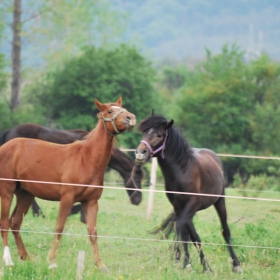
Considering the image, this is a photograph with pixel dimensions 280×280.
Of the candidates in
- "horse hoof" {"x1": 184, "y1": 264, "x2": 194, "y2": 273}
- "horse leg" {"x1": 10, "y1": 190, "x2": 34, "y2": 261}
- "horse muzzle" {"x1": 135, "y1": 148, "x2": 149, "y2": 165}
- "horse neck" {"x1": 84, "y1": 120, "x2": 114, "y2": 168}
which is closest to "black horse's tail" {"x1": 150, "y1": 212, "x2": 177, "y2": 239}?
"horse hoof" {"x1": 184, "y1": 264, "x2": 194, "y2": 273}

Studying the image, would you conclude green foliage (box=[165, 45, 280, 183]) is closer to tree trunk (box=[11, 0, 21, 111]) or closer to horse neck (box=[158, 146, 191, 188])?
tree trunk (box=[11, 0, 21, 111])

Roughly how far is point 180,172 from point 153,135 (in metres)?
0.60

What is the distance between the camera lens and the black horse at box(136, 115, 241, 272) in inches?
296

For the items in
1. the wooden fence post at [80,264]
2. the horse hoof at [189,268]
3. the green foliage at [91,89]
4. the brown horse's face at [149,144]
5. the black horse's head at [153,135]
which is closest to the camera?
the wooden fence post at [80,264]

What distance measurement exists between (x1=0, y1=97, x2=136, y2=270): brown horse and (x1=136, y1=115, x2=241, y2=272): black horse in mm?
439

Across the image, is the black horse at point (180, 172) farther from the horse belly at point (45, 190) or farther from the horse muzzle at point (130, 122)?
the horse belly at point (45, 190)

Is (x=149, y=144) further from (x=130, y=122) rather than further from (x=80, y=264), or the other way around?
(x=80, y=264)

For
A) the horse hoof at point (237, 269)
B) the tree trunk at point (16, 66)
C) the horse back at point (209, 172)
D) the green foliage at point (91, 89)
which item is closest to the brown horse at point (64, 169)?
the horse back at point (209, 172)

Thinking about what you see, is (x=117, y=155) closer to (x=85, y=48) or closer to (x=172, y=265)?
(x=172, y=265)

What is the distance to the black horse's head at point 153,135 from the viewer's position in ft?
24.5

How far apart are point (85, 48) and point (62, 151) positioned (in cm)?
2735

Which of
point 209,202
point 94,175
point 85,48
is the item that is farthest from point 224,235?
point 85,48

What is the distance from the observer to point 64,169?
734cm

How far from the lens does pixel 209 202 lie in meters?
8.00
